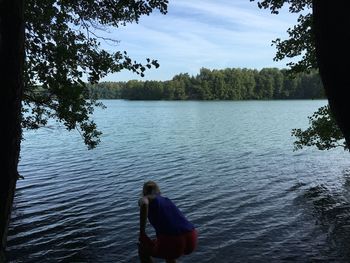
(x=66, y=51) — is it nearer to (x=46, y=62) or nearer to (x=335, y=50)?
(x=46, y=62)

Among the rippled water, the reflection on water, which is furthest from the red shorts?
the reflection on water

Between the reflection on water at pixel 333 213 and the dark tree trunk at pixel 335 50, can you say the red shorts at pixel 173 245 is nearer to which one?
the dark tree trunk at pixel 335 50

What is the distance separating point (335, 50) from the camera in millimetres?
3525

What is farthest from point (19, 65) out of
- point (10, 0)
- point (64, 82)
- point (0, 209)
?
point (64, 82)

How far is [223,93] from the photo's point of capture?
194125mm

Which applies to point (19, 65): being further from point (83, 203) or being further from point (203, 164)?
point (203, 164)

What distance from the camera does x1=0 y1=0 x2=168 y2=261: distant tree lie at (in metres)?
3.68

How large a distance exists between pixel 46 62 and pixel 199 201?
1223cm

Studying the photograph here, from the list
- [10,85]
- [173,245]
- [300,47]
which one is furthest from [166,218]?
[300,47]

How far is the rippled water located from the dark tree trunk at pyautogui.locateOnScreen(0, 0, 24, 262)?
31.7 ft

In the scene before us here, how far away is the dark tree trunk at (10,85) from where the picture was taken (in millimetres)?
3621

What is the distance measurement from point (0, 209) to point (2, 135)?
83cm

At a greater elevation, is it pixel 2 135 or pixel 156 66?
pixel 156 66

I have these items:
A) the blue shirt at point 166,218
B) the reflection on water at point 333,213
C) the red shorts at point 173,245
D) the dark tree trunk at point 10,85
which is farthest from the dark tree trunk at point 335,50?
the reflection on water at point 333,213
